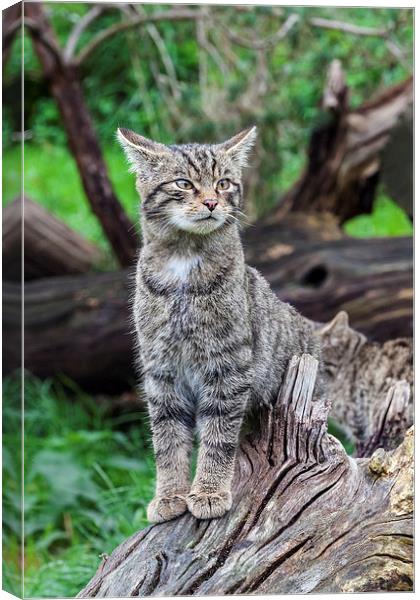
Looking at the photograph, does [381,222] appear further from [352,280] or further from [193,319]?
[193,319]

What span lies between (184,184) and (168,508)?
3.89ft

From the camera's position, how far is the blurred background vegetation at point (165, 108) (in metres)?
5.77

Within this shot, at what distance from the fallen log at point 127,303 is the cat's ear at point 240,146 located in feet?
5.77

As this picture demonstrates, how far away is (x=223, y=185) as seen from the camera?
3.50 m

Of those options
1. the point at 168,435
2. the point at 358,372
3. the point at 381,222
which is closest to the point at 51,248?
the point at 381,222

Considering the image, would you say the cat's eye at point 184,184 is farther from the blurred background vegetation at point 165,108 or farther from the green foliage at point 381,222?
the green foliage at point 381,222

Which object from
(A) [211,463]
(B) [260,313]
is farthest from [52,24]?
(A) [211,463]

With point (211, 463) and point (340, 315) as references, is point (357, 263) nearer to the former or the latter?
point (340, 315)

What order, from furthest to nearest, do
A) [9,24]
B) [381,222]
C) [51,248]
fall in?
[51,248]
[381,222]
[9,24]

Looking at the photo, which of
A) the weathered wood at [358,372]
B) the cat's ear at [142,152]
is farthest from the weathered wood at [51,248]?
the cat's ear at [142,152]

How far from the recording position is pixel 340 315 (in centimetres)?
476

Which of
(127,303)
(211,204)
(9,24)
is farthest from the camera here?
(127,303)

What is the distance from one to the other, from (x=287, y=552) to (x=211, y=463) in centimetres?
42

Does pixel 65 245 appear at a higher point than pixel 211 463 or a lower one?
higher
